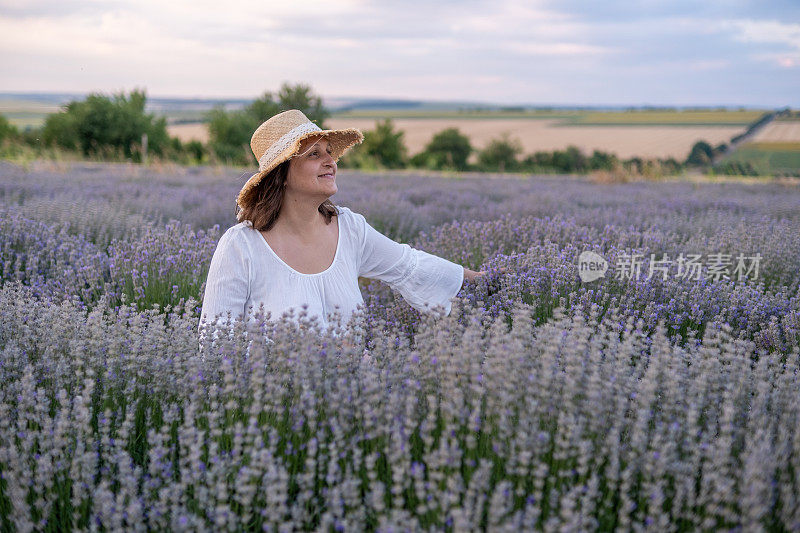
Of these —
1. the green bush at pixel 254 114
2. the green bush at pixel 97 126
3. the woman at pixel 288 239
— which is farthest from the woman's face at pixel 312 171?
the green bush at pixel 254 114

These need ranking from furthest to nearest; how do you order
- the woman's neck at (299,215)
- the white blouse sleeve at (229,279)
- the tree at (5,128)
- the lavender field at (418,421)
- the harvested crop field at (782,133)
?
the tree at (5,128), the harvested crop field at (782,133), the woman's neck at (299,215), the white blouse sleeve at (229,279), the lavender field at (418,421)

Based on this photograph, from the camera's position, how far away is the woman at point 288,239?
103 inches

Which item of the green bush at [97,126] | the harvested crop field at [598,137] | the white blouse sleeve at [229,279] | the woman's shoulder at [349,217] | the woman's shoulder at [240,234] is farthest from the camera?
the harvested crop field at [598,137]

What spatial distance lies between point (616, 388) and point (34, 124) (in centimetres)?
4313

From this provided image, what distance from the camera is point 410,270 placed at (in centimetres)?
306

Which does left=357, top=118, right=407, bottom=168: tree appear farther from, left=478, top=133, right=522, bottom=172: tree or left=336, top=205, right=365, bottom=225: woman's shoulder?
left=336, top=205, right=365, bottom=225: woman's shoulder

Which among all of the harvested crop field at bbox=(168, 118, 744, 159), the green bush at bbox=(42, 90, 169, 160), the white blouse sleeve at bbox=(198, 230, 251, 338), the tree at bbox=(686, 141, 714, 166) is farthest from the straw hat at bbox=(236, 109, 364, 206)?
the harvested crop field at bbox=(168, 118, 744, 159)

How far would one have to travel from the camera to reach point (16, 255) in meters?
3.93

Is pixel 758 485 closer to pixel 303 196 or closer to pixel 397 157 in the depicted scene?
pixel 303 196

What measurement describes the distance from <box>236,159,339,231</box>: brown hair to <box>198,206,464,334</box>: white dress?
1.9 inches

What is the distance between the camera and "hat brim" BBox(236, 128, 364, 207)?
8.48 feet

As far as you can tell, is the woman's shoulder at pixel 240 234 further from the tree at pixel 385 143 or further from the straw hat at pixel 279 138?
the tree at pixel 385 143

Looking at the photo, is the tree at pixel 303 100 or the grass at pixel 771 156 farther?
the tree at pixel 303 100

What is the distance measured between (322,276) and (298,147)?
54cm
